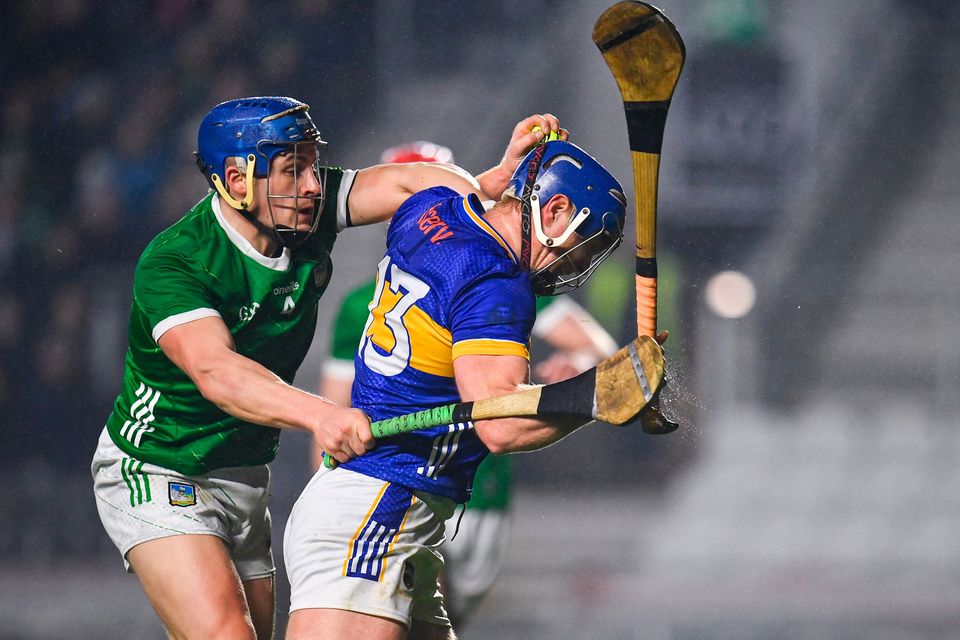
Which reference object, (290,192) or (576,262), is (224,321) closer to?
(290,192)

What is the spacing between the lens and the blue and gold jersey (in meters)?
1.87

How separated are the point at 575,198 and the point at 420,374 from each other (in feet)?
1.29

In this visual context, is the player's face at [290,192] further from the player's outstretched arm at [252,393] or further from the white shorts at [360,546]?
the white shorts at [360,546]

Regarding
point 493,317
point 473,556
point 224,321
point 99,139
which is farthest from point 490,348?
point 99,139

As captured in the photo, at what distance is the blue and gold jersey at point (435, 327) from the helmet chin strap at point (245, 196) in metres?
0.34

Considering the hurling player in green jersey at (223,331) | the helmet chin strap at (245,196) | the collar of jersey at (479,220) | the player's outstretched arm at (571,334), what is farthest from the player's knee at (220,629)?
the player's outstretched arm at (571,334)

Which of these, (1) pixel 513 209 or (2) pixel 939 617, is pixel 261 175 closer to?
(1) pixel 513 209

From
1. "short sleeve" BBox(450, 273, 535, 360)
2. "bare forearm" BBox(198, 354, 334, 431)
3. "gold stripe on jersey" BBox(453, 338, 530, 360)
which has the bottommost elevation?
"bare forearm" BBox(198, 354, 334, 431)

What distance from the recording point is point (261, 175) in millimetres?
2385

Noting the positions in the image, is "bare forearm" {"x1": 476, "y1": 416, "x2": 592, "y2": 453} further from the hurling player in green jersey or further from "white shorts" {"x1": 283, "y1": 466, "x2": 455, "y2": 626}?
the hurling player in green jersey

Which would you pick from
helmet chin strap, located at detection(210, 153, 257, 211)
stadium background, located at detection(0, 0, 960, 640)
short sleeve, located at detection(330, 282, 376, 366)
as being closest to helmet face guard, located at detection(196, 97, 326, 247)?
helmet chin strap, located at detection(210, 153, 257, 211)

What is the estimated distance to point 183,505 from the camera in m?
2.41

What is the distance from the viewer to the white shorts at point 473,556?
10.8 ft

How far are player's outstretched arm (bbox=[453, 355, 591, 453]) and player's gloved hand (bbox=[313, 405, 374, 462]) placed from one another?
0.19 m
